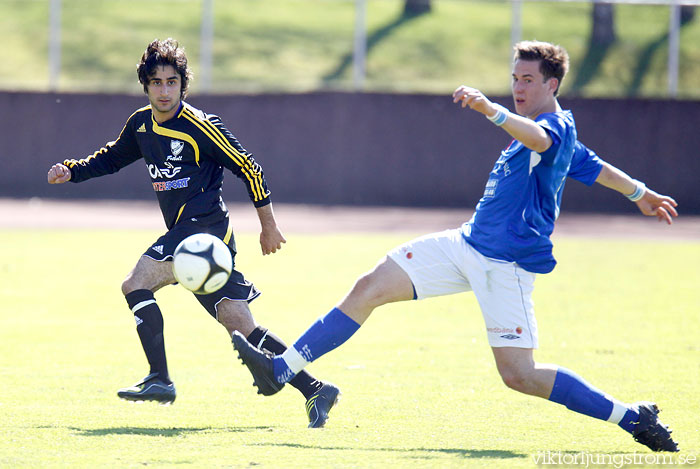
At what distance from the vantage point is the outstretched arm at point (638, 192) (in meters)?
5.30

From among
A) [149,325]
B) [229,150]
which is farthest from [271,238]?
[149,325]

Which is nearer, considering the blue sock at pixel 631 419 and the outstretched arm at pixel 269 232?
the blue sock at pixel 631 419

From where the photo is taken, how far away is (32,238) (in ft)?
51.4

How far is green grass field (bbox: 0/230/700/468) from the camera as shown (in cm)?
470

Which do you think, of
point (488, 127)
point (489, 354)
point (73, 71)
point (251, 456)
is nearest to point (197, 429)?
point (251, 456)

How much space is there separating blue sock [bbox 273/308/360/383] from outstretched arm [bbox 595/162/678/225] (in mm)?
1626

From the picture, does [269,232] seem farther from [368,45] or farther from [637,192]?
[368,45]

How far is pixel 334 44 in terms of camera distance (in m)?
24.5

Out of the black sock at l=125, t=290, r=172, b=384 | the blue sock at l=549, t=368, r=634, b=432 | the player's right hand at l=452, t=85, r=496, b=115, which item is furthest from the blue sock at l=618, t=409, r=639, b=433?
the black sock at l=125, t=290, r=172, b=384

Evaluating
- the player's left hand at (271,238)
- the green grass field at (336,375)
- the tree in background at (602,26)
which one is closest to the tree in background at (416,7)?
the tree in background at (602,26)

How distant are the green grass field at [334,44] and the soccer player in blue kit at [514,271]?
18153 millimetres

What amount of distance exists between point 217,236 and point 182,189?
0.35m

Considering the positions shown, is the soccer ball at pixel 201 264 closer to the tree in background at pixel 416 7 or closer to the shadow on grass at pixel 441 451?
the shadow on grass at pixel 441 451

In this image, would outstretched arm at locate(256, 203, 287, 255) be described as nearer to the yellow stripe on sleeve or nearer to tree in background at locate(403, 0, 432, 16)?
the yellow stripe on sleeve
